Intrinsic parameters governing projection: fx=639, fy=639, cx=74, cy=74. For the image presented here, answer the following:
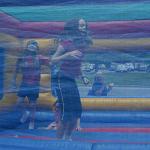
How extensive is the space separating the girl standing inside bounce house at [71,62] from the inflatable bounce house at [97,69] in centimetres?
3

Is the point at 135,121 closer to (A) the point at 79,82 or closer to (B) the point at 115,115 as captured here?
(B) the point at 115,115

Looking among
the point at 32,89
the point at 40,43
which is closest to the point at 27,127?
the point at 32,89

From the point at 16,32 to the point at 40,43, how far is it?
127 millimetres

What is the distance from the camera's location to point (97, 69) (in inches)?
120

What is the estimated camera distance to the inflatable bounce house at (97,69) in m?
3.00

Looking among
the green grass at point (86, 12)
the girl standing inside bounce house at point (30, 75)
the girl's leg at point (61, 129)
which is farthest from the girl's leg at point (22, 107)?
the green grass at point (86, 12)

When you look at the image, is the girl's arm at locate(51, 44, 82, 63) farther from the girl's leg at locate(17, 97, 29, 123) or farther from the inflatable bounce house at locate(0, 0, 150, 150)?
the girl's leg at locate(17, 97, 29, 123)

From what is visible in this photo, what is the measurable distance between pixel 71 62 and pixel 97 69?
0.13 m

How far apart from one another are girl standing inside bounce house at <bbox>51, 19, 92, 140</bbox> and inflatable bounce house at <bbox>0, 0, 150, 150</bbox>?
3 centimetres

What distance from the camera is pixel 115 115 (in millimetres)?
3004

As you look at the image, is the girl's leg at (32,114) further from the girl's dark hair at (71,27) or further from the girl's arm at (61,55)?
the girl's dark hair at (71,27)

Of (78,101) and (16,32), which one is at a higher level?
(16,32)

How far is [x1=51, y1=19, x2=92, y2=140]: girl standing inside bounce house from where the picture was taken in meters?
3.04

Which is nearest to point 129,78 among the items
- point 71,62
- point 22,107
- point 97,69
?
point 97,69
